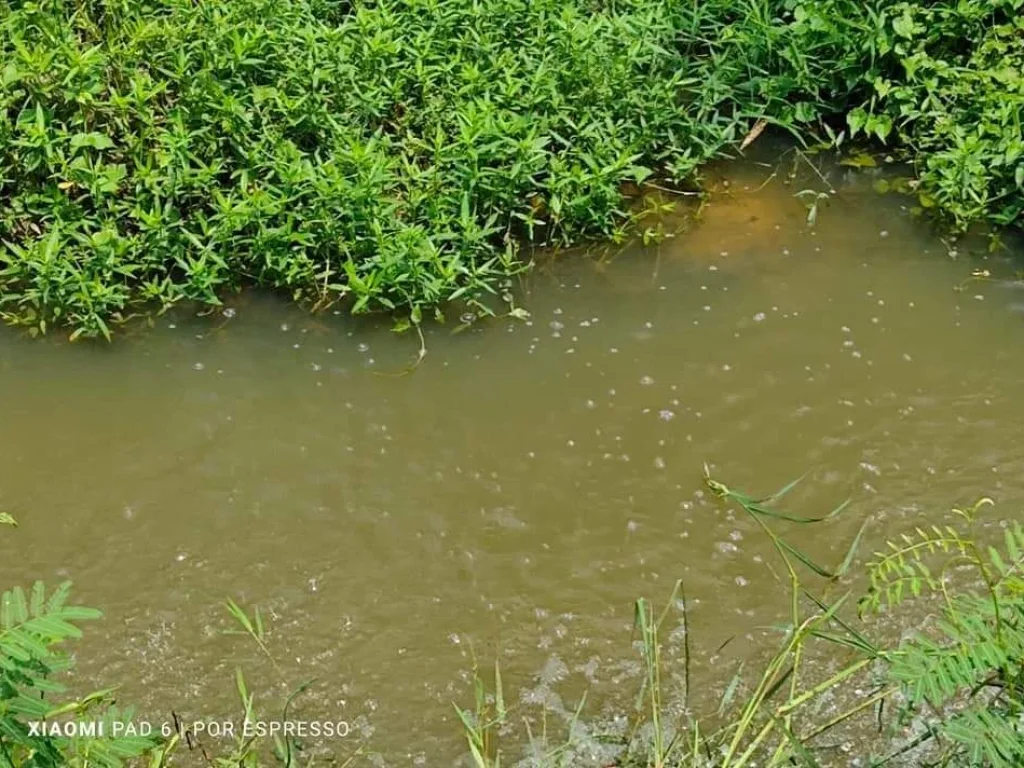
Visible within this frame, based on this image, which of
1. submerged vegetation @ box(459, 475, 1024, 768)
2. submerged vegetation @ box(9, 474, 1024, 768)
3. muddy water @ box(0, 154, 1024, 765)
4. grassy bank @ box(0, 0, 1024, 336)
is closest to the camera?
submerged vegetation @ box(9, 474, 1024, 768)

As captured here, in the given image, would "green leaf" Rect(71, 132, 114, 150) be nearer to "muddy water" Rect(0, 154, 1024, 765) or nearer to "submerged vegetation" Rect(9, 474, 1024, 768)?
"muddy water" Rect(0, 154, 1024, 765)

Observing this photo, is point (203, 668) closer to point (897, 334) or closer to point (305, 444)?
point (305, 444)

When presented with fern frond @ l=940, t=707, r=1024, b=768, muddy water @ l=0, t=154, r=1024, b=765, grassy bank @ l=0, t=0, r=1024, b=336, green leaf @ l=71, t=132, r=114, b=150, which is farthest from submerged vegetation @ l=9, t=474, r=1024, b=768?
green leaf @ l=71, t=132, r=114, b=150

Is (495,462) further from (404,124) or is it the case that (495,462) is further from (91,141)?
(91,141)

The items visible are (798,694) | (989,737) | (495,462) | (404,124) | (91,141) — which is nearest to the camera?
(989,737)

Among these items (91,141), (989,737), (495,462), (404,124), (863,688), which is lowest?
(863,688)

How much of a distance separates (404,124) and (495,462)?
1671mm

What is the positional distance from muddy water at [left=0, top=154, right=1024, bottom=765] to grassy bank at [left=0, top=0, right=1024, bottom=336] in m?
0.24

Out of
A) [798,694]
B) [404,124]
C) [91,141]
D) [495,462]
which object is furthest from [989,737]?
[91,141]

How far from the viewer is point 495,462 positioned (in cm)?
377

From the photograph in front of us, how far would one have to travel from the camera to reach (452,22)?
493cm

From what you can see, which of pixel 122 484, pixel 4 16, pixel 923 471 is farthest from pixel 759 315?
pixel 4 16

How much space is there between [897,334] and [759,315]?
1.67ft

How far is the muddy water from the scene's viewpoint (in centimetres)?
321
